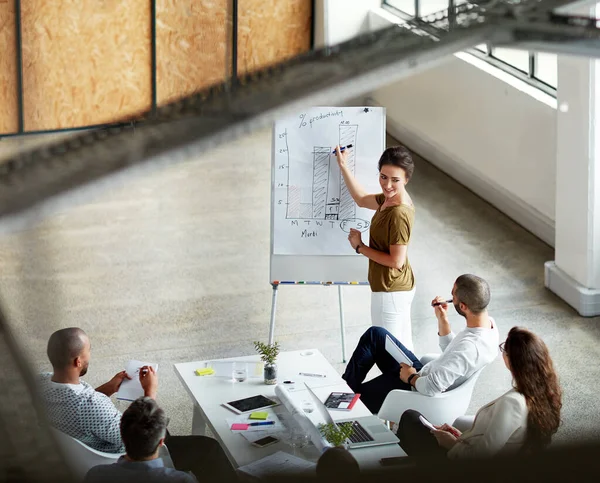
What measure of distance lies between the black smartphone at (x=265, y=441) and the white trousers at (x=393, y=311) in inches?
51.1

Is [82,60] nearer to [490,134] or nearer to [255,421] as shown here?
[490,134]

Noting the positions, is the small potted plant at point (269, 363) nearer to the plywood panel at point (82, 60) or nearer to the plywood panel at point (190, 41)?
the plywood panel at point (82, 60)

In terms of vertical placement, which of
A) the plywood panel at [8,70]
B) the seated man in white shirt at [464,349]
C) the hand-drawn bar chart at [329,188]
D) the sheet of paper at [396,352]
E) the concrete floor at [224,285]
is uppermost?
the plywood panel at [8,70]

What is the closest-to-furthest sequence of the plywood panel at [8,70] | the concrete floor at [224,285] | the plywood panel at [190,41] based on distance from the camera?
1. the concrete floor at [224,285]
2. the plywood panel at [8,70]
3. the plywood panel at [190,41]

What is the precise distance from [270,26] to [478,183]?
4.08 metres

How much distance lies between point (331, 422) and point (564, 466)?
12.0 ft

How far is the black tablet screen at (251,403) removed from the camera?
167 inches

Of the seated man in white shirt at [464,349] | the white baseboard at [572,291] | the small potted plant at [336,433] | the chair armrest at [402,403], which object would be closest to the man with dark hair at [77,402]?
the small potted plant at [336,433]

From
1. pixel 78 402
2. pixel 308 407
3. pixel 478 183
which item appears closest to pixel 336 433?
pixel 308 407

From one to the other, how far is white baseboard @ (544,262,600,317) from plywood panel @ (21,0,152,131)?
5514mm

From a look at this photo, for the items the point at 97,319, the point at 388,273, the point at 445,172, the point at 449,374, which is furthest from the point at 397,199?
the point at 445,172

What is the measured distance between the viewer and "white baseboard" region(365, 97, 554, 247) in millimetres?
7754

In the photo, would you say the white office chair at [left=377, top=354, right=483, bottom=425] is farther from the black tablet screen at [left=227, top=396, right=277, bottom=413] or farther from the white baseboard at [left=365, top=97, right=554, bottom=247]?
the white baseboard at [left=365, top=97, right=554, bottom=247]

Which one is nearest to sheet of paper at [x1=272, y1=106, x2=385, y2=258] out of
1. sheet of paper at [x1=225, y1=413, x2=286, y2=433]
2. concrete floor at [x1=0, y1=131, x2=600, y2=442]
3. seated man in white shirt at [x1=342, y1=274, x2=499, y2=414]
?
concrete floor at [x1=0, y1=131, x2=600, y2=442]
